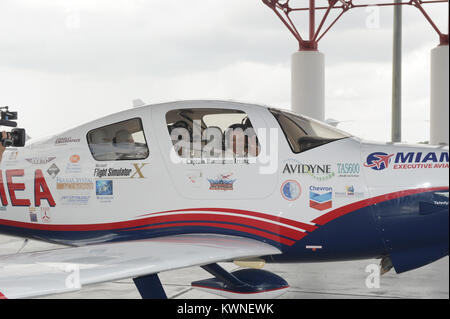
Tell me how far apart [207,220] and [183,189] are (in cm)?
37

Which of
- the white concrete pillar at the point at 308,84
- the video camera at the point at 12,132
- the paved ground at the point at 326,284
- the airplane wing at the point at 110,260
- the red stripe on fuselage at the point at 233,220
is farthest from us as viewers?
the white concrete pillar at the point at 308,84

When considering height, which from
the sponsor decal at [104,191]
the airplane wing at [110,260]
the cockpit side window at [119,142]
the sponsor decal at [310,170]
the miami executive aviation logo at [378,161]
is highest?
the cockpit side window at [119,142]

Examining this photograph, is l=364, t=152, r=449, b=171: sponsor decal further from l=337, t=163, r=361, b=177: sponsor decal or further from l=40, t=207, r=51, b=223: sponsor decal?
l=40, t=207, r=51, b=223: sponsor decal

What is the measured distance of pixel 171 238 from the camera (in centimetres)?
480

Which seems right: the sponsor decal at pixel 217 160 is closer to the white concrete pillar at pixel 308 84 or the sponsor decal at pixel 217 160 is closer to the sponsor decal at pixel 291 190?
the sponsor decal at pixel 291 190

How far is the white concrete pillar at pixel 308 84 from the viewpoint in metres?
13.7

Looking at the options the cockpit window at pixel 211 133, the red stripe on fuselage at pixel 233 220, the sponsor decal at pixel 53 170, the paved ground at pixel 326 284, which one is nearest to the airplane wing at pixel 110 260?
the red stripe on fuselage at pixel 233 220

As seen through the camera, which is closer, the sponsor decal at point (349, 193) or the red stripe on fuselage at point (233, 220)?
the sponsor decal at point (349, 193)

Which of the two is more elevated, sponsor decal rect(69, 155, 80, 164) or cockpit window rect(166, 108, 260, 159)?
cockpit window rect(166, 108, 260, 159)

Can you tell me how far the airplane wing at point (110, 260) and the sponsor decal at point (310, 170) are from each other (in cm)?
73

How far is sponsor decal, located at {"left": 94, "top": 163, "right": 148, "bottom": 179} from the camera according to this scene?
4.94 metres

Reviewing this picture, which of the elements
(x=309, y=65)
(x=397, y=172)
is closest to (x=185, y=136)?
(x=397, y=172)

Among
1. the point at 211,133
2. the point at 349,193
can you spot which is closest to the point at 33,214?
the point at 211,133

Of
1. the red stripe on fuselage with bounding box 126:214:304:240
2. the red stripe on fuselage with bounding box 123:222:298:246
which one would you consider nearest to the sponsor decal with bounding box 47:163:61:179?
the red stripe on fuselage with bounding box 126:214:304:240
